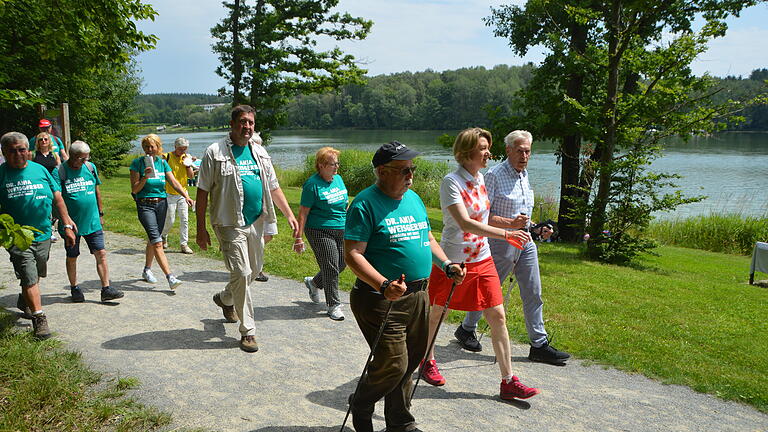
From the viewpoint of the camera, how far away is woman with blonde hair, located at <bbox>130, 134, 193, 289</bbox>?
22.0ft

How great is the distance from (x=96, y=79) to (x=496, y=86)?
62.8m

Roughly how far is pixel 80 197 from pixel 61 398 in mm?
2797

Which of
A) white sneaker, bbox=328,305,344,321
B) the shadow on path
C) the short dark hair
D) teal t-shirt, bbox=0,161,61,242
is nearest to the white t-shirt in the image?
the short dark hair

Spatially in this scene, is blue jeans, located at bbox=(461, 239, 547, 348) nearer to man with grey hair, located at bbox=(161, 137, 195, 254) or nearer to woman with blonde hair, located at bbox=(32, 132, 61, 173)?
man with grey hair, located at bbox=(161, 137, 195, 254)

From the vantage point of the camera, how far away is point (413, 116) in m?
Answer: 90.4

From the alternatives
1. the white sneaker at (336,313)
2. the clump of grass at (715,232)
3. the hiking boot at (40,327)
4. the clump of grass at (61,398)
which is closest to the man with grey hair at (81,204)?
the hiking boot at (40,327)

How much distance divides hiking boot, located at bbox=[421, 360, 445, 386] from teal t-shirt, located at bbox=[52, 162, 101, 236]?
3.91 meters

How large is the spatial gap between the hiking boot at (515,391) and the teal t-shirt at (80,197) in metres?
4.54

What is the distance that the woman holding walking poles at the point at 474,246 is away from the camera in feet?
13.6

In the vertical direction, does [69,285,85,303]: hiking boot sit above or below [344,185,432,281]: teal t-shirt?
below


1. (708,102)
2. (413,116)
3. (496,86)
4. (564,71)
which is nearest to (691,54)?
(708,102)

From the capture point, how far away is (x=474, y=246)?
4.23m

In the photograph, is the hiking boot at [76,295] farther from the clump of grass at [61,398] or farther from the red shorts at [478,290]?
the red shorts at [478,290]

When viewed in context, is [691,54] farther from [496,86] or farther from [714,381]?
[496,86]
